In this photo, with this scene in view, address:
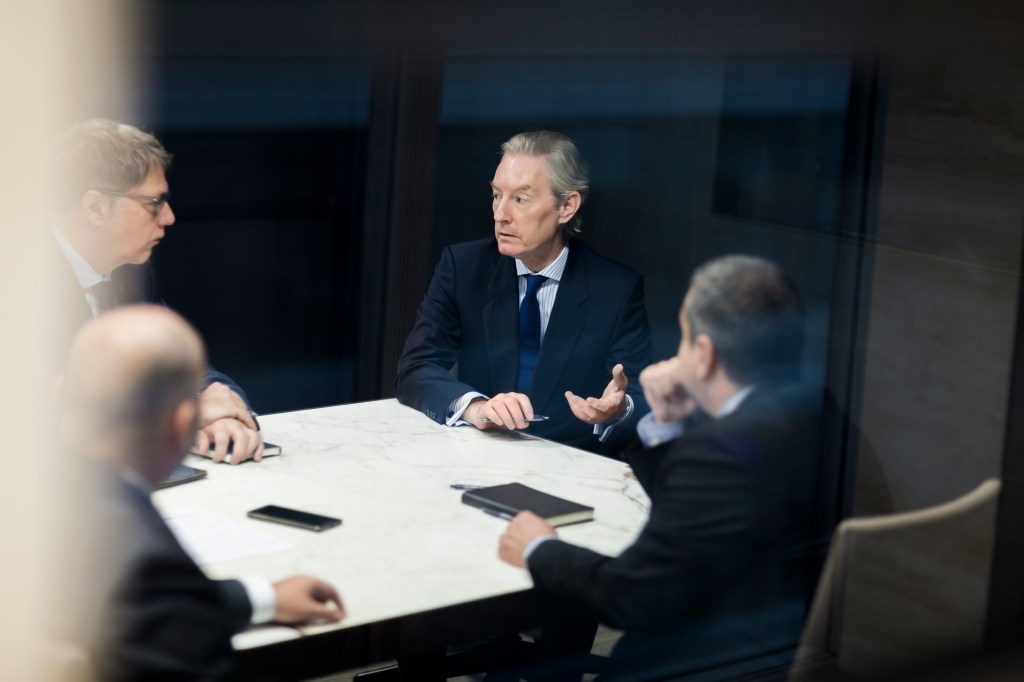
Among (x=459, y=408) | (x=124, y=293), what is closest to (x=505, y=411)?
(x=459, y=408)

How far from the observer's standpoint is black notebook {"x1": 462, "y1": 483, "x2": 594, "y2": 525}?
2.12 metres

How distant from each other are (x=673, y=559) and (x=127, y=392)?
0.83 m

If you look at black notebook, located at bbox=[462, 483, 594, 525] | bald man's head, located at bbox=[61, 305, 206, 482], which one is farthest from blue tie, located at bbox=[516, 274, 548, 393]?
bald man's head, located at bbox=[61, 305, 206, 482]

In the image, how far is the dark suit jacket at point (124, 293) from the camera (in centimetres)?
133

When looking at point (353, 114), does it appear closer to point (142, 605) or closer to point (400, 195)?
point (400, 195)

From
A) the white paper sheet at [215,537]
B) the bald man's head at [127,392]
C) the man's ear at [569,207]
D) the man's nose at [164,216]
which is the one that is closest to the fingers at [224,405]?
the white paper sheet at [215,537]

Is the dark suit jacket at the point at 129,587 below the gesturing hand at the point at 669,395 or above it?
below

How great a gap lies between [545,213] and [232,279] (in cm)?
70

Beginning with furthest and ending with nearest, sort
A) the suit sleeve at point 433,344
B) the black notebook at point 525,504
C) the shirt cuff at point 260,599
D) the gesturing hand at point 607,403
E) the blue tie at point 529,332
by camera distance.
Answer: the suit sleeve at point 433,344
the blue tie at point 529,332
the gesturing hand at point 607,403
the black notebook at point 525,504
the shirt cuff at point 260,599

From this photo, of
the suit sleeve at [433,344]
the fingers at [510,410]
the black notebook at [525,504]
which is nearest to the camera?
the black notebook at [525,504]

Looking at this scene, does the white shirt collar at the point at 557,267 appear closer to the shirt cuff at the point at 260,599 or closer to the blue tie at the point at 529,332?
the blue tie at the point at 529,332

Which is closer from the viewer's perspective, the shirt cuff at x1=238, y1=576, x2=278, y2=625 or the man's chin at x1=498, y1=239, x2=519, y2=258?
the shirt cuff at x1=238, y1=576, x2=278, y2=625

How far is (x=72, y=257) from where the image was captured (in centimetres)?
136

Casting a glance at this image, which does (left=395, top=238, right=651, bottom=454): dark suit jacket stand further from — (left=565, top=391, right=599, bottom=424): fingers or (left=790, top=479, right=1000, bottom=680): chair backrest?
(left=790, top=479, right=1000, bottom=680): chair backrest
